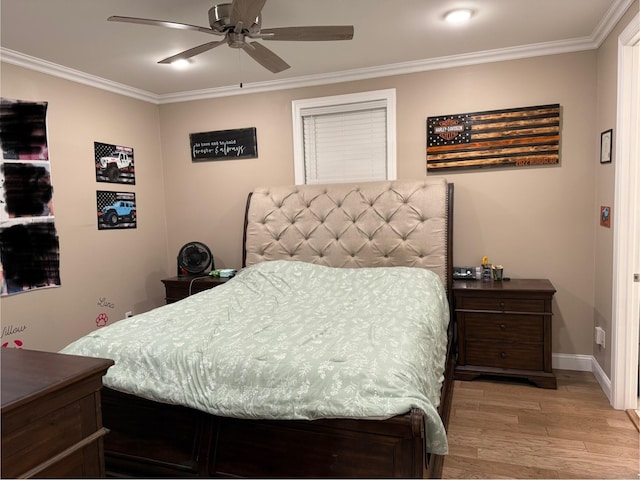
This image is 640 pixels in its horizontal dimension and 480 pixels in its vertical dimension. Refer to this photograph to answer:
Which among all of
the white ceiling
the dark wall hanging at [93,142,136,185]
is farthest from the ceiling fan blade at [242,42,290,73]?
the dark wall hanging at [93,142,136,185]

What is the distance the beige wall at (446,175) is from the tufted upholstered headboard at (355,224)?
25cm

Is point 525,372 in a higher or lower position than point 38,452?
lower

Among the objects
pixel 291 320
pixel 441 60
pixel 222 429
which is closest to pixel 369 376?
pixel 222 429

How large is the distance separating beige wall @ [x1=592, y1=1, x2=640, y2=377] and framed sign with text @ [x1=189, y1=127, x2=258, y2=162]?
276 centimetres

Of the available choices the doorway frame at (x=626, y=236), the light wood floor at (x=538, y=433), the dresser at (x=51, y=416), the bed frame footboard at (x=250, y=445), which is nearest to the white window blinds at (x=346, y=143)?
the doorway frame at (x=626, y=236)

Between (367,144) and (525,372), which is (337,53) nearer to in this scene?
(367,144)

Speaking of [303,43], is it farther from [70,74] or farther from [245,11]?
[70,74]

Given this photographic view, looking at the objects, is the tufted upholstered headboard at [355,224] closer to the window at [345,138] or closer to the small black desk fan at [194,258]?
the window at [345,138]

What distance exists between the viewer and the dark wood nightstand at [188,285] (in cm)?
374

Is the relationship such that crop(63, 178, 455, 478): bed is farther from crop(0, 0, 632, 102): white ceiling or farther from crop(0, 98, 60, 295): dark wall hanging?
crop(0, 0, 632, 102): white ceiling

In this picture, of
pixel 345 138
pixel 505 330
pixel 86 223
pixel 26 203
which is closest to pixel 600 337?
pixel 505 330

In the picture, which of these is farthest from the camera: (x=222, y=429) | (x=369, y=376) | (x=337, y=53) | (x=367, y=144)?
(x=367, y=144)

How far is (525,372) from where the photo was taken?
306 cm

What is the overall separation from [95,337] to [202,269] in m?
1.87
